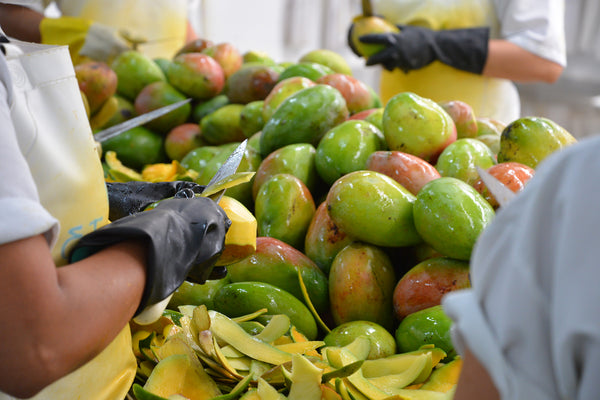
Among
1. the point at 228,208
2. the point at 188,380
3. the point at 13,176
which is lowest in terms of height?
the point at 188,380

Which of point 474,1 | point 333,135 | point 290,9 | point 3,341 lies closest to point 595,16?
point 290,9

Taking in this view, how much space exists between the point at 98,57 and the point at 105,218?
5.10ft

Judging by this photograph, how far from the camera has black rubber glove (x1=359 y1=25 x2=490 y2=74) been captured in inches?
72.8

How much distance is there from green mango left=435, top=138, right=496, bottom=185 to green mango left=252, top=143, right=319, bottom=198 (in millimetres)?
247

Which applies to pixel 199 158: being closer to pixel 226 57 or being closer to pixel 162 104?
pixel 162 104

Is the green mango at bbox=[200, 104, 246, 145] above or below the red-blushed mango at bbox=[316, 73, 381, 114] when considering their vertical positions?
below

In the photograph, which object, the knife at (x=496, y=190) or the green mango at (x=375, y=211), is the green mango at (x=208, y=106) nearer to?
A: the green mango at (x=375, y=211)

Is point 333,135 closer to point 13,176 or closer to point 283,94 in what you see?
point 283,94

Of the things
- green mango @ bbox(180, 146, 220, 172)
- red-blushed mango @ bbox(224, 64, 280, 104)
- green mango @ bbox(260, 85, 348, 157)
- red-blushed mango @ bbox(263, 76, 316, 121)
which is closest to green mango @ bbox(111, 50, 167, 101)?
red-blushed mango @ bbox(224, 64, 280, 104)

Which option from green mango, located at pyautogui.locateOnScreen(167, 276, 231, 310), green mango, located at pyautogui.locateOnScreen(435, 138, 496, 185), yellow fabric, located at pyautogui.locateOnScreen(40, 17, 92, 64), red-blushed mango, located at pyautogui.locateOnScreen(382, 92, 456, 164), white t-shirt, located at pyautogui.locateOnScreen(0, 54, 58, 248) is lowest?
green mango, located at pyautogui.locateOnScreen(167, 276, 231, 310)

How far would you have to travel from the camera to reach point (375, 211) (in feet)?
2.89

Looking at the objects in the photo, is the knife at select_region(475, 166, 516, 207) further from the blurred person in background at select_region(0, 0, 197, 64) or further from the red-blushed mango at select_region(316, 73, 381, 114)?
the blurred person in background at select_region(0, 0, 197, 64)

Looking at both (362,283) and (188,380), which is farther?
(362,283)

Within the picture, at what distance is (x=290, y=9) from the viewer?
18.4 ft
